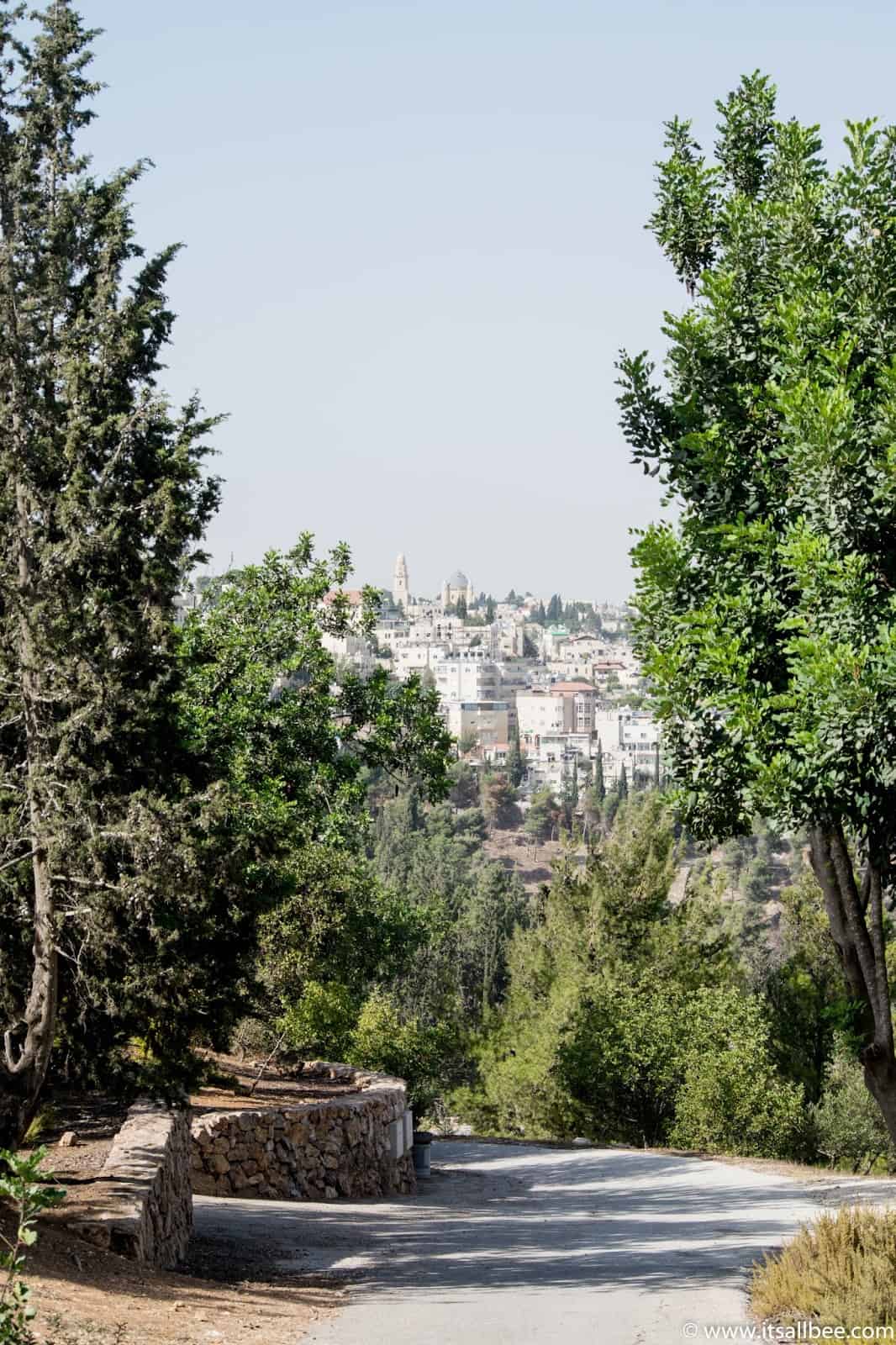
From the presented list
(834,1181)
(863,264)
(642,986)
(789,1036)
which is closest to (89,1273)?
(863,264)

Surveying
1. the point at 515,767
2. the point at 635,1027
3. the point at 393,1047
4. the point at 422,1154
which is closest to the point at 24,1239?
the point at 422,1154

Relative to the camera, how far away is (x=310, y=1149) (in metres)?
14.1

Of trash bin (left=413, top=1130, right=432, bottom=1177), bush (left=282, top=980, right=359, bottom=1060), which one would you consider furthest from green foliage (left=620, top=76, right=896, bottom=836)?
bush (left=282, top=980, right=359, bottom=1060)

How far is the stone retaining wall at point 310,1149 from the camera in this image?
13.1 metres

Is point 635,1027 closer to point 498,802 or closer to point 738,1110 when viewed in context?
point 738,1110

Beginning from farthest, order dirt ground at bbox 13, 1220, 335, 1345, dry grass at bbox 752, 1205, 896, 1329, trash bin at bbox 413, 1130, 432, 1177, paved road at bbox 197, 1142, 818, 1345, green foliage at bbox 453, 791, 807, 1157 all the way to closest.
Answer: green foliage at bbox 453, 791, 807, 1157
trash bin at bbox 413, 1130, 432, 1177
paved road at bbox 197, 1142, 818, 1345
dry grass at bbox 752, 1205, 896, 1329
dirt ground at bbox 13, 1220, 335, 1345

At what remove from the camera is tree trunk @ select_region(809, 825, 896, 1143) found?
7.46 metres

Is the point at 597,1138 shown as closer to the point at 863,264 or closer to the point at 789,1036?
the point at 789,1036

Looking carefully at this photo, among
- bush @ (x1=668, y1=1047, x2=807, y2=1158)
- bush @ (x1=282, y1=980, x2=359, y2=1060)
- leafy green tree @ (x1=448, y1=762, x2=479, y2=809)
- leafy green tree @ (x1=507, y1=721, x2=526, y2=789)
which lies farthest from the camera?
leafy green tree @ (x1=507, y1=721, x2=526, y2=789)

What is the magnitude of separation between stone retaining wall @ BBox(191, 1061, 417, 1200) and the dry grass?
653 centimetres

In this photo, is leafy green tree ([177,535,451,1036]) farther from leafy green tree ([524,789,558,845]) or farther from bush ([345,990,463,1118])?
leafy green tree ([524,789,558,845])

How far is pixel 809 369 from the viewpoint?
6.89m

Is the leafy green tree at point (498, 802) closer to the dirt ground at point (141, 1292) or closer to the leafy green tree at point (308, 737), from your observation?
the leafy green tree at point (308, 737)

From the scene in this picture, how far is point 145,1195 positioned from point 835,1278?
3955 millimetres
